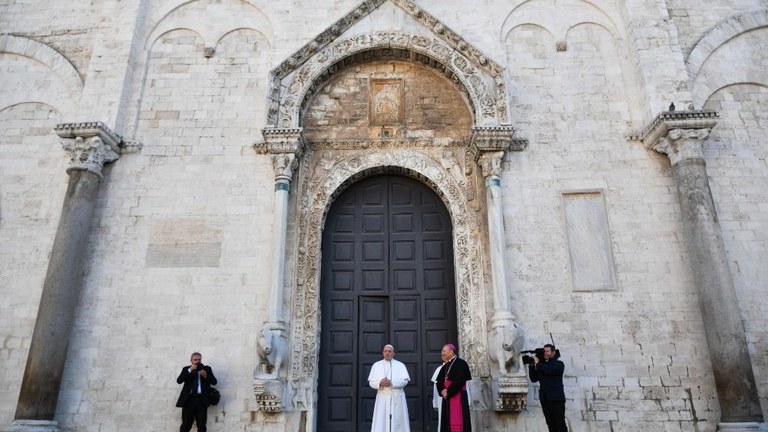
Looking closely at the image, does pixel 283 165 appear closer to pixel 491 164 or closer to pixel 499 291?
pixel 491 164

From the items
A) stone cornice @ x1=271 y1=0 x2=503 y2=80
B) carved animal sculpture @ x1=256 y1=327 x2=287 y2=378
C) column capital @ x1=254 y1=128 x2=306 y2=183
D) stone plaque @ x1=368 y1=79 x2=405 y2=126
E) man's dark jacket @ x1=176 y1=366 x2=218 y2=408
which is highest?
stone cornice @ x1=271 y1=0 x2=503 y2=80

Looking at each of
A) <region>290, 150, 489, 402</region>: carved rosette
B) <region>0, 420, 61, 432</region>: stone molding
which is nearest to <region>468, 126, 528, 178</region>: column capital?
<region>290, 150, 489, 402</region>: carved rosette

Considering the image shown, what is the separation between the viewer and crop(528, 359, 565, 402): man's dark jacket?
729 centimetres

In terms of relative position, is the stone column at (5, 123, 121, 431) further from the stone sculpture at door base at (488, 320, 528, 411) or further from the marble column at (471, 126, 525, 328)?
the stone sculpture at door base at (488, 320, 528, 411)

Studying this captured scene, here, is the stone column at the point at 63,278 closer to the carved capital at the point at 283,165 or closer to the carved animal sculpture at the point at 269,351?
the carved capital at the point at 283,165

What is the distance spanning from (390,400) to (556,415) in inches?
88.3

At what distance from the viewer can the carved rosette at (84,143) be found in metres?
9.80

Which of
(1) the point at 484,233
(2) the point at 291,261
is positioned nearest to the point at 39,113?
(2) the point at 291,261

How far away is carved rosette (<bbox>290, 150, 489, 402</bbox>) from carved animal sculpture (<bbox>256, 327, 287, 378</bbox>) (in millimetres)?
476

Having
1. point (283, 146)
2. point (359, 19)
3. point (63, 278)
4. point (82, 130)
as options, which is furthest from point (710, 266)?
point (82, 130)

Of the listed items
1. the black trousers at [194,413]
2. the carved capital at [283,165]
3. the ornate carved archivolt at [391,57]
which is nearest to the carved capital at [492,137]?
the ornate carved archivolt at [391,57]

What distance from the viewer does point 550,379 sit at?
24.2ft

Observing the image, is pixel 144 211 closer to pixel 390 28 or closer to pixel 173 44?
pixel 173 44

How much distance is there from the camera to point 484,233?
9680mm
